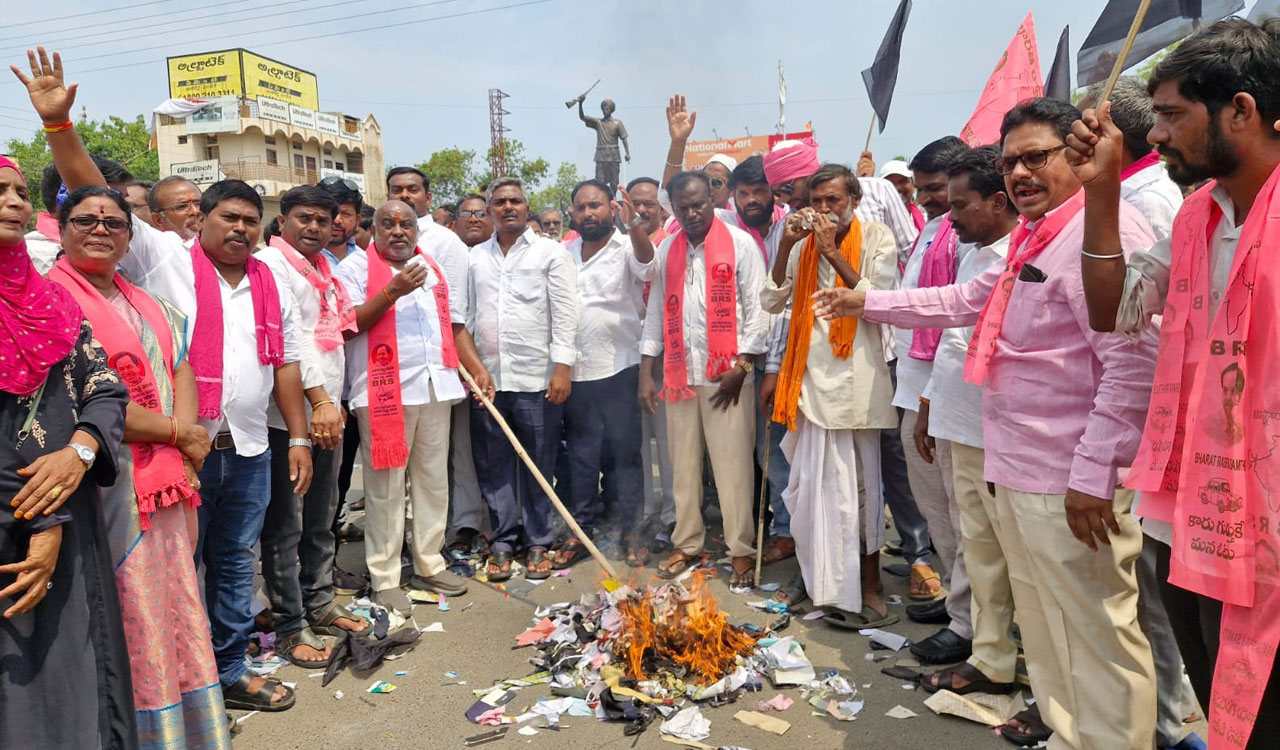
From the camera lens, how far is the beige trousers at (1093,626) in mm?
2559

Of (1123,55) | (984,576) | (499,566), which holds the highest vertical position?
(1123,55)

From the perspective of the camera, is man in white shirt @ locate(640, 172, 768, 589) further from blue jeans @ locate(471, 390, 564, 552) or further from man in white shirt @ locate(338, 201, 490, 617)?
Result: man in white shirt @ locate(338, 201, 490, 617)

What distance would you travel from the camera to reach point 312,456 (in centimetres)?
441

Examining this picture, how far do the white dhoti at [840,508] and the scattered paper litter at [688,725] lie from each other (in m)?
1.17

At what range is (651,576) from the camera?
525cm

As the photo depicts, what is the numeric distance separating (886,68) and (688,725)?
18.3 feet

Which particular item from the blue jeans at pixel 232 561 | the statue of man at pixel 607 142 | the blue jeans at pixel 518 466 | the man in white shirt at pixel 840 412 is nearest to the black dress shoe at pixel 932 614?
the man in white shirt at pixel 840 412

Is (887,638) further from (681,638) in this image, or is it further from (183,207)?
(183,207)

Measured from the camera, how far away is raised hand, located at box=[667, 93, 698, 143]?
19.3ft

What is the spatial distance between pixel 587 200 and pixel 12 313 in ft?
12.8

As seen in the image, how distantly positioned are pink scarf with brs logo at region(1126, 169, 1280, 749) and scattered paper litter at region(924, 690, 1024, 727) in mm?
1622

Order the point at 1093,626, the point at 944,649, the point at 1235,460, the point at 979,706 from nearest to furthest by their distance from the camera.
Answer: the point at 1235,460
the point at 1093,626
the point at 979,706
the point at 944,649

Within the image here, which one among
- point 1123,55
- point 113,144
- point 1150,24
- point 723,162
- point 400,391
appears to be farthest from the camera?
point 113,144

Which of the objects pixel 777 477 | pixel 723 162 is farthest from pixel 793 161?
pixel 723 162
